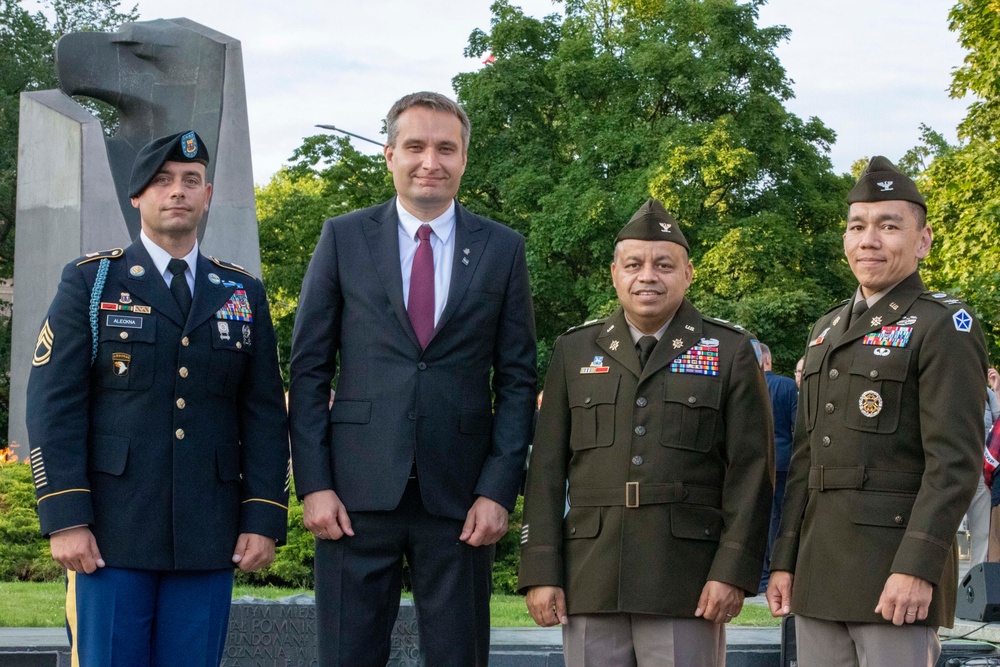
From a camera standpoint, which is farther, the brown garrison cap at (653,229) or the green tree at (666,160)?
the green tree at (666,160)

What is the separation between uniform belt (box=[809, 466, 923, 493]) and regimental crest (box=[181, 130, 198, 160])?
2.33m

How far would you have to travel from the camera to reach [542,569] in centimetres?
407

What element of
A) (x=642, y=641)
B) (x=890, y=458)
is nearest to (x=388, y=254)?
(x=642, y=641)

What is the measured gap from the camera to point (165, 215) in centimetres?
399

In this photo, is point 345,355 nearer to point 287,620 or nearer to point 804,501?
point 804,501

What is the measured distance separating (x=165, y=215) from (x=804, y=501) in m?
2.30

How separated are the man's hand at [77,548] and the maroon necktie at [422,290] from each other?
3.98 ft

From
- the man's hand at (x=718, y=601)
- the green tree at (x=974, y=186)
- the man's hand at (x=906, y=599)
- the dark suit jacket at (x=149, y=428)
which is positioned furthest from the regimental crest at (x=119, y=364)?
the green tree at (x=974, y=186)

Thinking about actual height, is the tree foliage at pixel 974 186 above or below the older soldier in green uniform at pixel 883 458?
above

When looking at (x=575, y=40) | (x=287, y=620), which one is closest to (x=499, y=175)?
(x=575, y=40)

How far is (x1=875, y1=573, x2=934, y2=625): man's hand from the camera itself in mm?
3600

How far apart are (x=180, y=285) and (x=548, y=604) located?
1.63 meters

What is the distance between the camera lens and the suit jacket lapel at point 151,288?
3961 mm

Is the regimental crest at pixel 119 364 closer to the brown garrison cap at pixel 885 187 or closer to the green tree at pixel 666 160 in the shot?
the brown garrison cap at pixel 885 187
